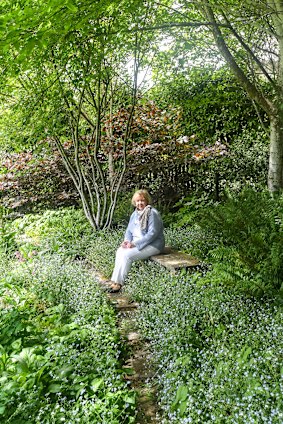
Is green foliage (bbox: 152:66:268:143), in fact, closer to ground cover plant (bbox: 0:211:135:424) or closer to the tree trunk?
the tree trunk

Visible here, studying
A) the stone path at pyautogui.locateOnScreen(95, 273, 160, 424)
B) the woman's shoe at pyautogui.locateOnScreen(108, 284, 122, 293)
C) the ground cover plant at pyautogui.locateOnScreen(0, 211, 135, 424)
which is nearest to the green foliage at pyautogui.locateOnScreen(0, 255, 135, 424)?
the ground cover plant at pyautogui.locateOnScreen(0, 211, 135, 424)

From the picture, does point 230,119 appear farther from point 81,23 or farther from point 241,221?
point 81,23

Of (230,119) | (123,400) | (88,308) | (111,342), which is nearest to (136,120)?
(230,119)

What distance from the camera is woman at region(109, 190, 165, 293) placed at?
223 inches

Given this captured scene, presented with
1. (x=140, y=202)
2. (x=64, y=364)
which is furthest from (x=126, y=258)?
(x=64, y=364)

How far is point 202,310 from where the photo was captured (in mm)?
3861

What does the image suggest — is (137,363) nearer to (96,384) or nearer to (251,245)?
(96,384)

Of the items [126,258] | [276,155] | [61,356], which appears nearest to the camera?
[61,356]

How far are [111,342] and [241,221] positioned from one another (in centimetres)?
243

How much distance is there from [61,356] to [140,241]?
2.73m

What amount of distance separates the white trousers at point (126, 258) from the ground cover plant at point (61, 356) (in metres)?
0.47

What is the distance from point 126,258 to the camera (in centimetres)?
566

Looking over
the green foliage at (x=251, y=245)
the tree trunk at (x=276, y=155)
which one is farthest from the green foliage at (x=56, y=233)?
the tree trunk at (x=276, y=155)

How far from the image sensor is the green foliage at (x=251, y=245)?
3982 millimetres
